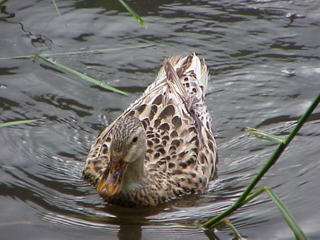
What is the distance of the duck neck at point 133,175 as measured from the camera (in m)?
6.81

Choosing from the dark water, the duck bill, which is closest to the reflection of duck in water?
the duck bill

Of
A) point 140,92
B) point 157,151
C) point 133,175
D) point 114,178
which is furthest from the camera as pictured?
point 140,92

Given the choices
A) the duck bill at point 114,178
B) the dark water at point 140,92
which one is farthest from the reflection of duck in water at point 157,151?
the dark water at point 140,92

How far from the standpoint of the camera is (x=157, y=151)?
288 inches

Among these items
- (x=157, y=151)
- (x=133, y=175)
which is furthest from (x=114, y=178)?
(x=157, y=151)

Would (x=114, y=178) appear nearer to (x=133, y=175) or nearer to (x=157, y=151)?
(x=133, y=175)

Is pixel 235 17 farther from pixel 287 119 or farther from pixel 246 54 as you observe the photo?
pixel 287 119

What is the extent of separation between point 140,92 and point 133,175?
2.35m

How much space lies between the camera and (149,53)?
9.70m

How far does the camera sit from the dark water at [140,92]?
21.6 ft

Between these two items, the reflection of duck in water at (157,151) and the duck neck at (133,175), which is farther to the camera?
the duck neck at (133,175)

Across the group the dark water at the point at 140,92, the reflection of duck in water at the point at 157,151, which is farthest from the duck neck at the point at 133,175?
the dark water at the point at 140,92

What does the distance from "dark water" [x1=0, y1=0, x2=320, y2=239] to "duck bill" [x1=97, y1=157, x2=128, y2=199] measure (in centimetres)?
31

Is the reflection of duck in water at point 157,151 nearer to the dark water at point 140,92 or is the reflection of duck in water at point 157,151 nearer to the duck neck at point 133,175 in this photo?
the duck neck at point 133,175
